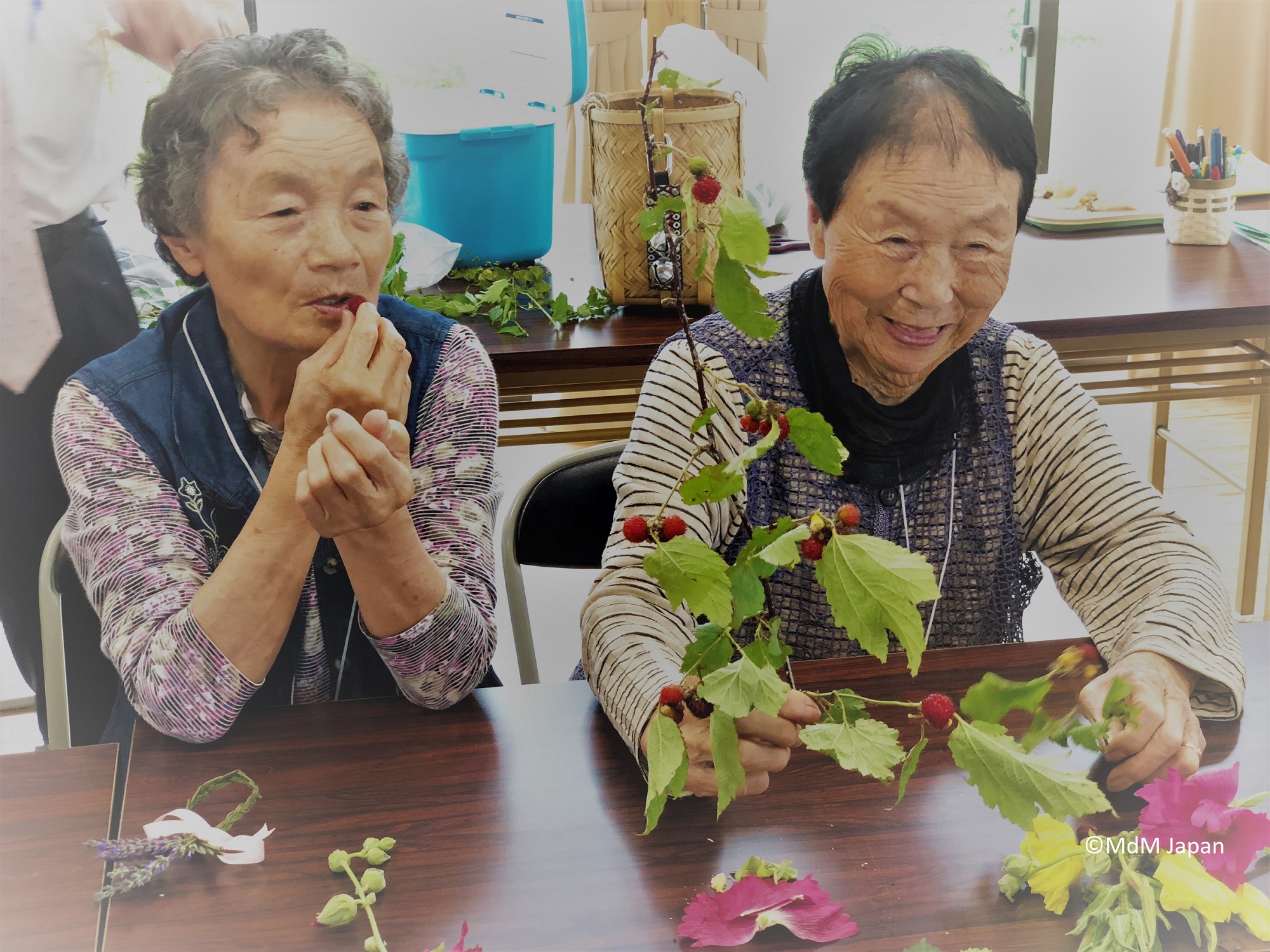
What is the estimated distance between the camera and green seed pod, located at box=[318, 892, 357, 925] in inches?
39.4

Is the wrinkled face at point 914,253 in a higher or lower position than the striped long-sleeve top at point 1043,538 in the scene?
higher

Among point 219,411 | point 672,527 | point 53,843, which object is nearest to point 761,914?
point 672,527

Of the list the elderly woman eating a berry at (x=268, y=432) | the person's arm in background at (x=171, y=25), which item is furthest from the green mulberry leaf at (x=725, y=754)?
the person's arm in background at (x=171, y=25)

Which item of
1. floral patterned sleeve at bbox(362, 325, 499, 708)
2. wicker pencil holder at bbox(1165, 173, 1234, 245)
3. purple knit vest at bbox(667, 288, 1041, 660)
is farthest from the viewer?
wicker pencil holder at bbox(1165, 173, 1234, 245)

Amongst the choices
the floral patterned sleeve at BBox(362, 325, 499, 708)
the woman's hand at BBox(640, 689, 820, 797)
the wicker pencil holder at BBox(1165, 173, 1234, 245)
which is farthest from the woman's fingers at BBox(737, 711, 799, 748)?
the wicker pencil holder at BBox(1165, 173, 1234, 245)

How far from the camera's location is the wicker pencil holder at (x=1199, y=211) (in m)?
1.47

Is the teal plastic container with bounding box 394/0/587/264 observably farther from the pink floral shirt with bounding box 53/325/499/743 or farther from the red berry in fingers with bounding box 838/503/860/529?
the red berry in fingers with bounding box 838/503/860/529

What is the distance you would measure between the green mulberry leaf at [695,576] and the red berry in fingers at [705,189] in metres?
0.31

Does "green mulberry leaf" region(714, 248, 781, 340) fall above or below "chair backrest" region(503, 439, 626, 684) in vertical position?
above

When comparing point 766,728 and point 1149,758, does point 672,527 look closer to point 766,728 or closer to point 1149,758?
point 766,728

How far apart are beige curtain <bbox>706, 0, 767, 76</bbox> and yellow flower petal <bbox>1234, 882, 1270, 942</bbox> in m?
1.02

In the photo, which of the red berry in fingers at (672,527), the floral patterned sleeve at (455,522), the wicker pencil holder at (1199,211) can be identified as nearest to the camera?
the red berry in fingers at (672,527)

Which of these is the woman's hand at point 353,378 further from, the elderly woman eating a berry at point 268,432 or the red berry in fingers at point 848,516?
the red berry in fingers at point 848,516

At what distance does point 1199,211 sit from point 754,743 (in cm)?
97
